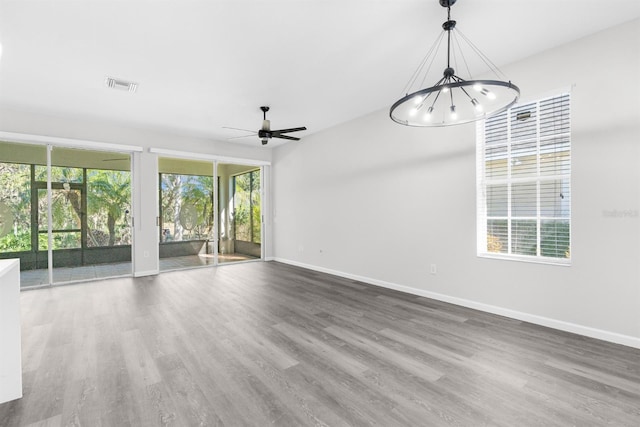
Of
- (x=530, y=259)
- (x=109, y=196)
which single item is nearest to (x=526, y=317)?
(x=530, y=259)

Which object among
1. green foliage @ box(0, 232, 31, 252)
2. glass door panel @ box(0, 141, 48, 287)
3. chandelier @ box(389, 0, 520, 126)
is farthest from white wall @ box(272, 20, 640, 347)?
green foliage @ box(0, 232, 31, 252)

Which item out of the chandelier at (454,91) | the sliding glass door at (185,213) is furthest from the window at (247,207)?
the chandelier at (454,91)

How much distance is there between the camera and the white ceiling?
247 centimetres

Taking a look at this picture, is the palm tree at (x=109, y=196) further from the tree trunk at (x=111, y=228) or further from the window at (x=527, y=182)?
the window at (x=527, y=182)

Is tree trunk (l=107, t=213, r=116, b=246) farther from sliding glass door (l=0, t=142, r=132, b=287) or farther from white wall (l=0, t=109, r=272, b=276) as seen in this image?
white wall (l=0, t=109, r=272, b=276)

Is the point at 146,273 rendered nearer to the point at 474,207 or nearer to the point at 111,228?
the point at 111,228

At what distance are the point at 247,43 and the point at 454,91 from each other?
2.62 metres

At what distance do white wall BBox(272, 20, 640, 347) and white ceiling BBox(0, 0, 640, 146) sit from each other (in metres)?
0.49

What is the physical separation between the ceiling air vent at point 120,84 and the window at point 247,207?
356 centimetres

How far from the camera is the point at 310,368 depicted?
236 cm

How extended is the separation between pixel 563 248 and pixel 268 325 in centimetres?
323

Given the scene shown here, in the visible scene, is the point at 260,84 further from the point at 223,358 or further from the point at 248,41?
the point at 223,358

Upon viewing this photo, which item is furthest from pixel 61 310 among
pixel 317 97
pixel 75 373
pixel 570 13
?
pixel 570 13

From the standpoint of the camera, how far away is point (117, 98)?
169 inches
